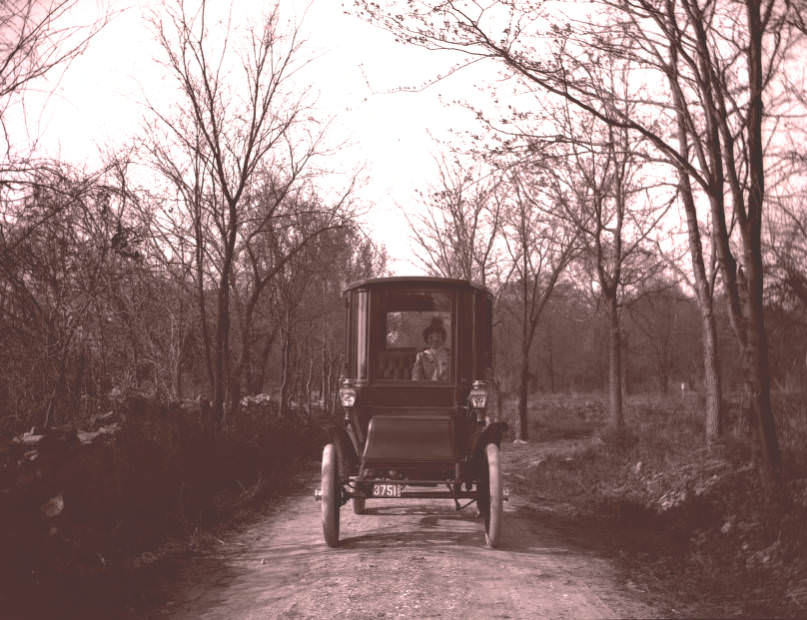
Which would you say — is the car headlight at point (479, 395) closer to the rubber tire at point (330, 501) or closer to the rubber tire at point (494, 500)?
the rubber tire at point (494, 500)

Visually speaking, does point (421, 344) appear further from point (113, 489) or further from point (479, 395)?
point (113, 489)

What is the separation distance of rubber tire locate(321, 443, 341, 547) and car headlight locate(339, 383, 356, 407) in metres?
0.61

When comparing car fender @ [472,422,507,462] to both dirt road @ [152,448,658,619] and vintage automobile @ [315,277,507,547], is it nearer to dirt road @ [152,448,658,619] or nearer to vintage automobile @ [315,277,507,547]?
vintage automobile @ [315,277,507,547]

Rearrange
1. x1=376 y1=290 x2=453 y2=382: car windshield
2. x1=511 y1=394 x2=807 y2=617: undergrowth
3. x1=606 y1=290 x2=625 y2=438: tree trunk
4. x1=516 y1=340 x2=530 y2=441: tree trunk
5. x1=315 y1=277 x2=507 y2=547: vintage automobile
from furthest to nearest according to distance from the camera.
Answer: x1=516 y1=340 x2=530 y2=441: tree trunk
x1=606 y1=290 x2=625 y2=438: tree trunk
x1=376 y1=290 x2=453 y2=382: car windshield
x1=315 y1=277 x2=507 y2=547: vintage automobile
x1=511 y1=394 x2=807 y2=617: undergrowth

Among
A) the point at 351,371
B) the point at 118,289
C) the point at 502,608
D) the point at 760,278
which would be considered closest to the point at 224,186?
the point at 351,371

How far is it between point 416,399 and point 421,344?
65cm

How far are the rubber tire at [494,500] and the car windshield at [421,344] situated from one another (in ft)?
3.52

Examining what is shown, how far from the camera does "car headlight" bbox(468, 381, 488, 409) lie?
7.91 metres

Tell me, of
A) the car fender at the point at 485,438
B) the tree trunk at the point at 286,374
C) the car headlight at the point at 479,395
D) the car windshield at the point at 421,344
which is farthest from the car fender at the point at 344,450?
the tree trunk at the point at 286,374

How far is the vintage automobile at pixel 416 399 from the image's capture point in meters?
7.71

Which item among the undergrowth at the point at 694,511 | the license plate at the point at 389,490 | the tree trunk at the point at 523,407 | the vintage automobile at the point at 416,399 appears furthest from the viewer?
the tree trunk at the point at 523,407

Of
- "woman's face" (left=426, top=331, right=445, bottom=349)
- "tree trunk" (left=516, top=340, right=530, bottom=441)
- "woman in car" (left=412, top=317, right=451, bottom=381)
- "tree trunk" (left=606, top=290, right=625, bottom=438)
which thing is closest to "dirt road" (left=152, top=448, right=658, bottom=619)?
"woman in car" (left=412, top=317, right=451, bottom=381)

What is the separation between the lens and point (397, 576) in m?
6.27

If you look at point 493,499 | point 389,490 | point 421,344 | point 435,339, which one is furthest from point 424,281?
point 493,499
